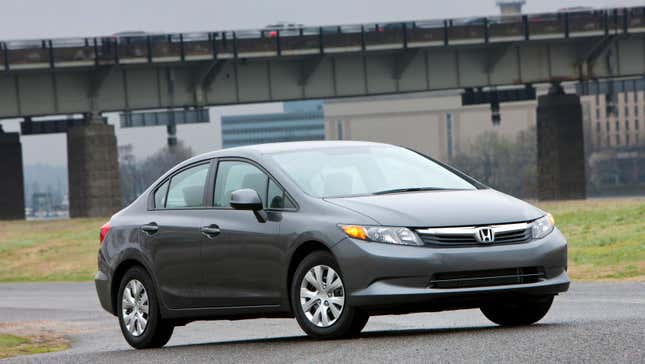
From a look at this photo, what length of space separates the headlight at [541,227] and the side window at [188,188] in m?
2.87

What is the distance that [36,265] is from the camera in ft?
151

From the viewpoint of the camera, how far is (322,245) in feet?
36.2

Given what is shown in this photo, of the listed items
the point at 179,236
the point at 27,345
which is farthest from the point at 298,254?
the point at 27,345

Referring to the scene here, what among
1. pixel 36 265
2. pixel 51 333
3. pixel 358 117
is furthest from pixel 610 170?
pixel 51 333

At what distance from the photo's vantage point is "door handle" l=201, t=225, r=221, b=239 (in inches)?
469

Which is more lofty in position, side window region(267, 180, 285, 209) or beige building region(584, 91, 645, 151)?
side window region(267, 180, 285, 209)

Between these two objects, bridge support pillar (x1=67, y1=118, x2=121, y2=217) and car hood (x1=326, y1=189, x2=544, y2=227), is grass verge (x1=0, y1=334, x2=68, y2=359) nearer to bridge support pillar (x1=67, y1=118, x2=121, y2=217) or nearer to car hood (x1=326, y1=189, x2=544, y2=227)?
car hood (x1=326, y1=189, x2=544, y2=227)

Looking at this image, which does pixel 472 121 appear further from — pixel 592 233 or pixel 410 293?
pixel 410 293

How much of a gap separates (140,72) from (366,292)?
5581cm

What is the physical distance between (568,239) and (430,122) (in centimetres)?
14405

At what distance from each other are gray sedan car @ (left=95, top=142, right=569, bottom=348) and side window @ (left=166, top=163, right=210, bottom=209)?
0.01 m

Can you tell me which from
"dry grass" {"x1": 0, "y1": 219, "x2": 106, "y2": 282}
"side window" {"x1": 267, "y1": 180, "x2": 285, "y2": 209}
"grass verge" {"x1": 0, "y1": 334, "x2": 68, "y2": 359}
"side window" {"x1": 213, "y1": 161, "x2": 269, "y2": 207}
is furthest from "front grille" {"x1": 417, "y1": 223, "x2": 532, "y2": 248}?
"dry grass" {"x1": 0, "y1": 219, "x2": 106, "y2": 282}

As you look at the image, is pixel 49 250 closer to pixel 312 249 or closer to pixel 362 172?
pixel 362 172

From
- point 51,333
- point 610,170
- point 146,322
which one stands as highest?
point 146,322
